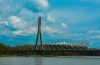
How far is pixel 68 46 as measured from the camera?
16888cm

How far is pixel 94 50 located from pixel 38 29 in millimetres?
32358

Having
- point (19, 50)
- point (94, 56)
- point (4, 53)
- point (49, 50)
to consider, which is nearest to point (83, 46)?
point (94, 56)

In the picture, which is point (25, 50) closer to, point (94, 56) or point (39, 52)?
point (39, 52)

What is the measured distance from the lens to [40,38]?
474 feet

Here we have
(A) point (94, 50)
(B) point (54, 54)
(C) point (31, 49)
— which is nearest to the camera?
(A) point (94, 50)

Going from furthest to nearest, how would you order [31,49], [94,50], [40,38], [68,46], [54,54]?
1. [54,54]
2. [68,46]
3. [31,49]
4. [40,38]
5. [94,50]

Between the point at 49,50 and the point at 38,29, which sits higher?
the point at 38,29

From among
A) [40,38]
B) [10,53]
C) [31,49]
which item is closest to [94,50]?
[40,38]

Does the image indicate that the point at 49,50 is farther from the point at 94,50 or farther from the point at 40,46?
the point at 94,50

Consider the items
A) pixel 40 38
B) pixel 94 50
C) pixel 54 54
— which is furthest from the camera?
pixel 54 54

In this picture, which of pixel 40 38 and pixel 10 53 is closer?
pixel 40 38

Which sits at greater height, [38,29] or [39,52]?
[38,29]

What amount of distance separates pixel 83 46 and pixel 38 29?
27.4m

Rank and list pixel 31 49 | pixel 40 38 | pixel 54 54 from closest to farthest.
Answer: pixel 40 38 → pixel 31 49 → pixel 54 54
